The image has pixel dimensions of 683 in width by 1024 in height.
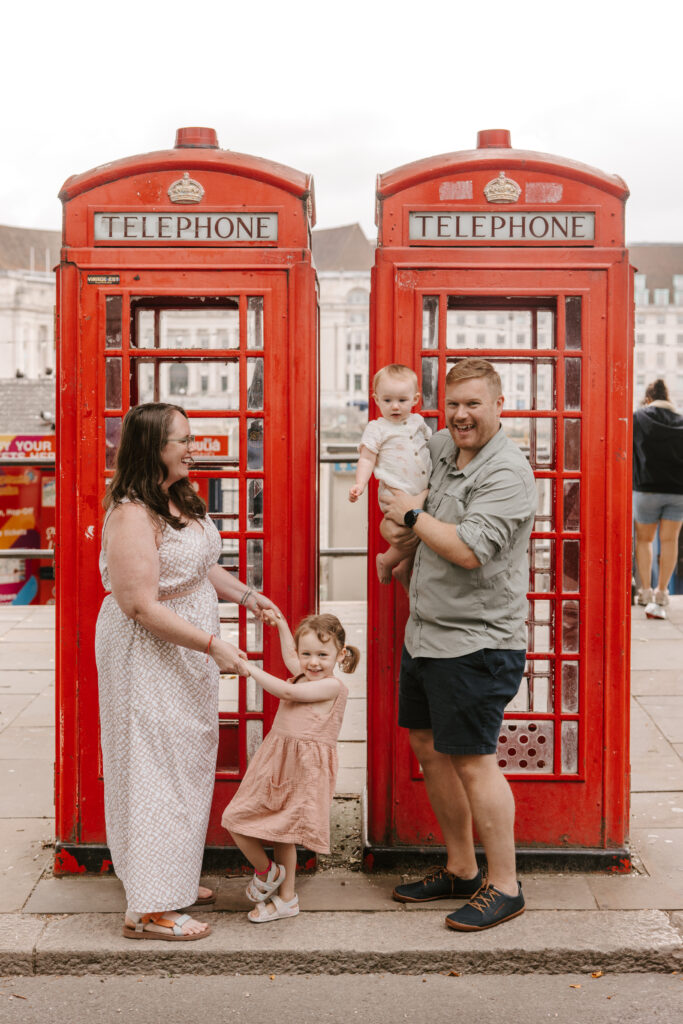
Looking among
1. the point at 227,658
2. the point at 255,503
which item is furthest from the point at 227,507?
the point at 227,658

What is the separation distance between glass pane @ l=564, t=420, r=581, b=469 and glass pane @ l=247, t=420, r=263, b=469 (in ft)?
3.35

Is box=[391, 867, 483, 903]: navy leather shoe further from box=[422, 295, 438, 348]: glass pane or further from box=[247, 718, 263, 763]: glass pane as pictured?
box=[422, 295, 438, 348]: glass pane

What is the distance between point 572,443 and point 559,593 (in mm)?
512

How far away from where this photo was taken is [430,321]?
3.57 m

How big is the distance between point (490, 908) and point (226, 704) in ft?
3.73

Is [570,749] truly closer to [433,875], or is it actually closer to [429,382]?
[433,875]

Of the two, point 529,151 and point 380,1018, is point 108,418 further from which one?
point 380,1018

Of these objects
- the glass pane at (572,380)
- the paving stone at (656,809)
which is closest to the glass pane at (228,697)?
the glass pane at (572,380)

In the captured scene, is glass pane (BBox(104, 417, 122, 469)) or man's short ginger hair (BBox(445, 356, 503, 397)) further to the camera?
glass pane (BBox(104, 417, 122, 469))

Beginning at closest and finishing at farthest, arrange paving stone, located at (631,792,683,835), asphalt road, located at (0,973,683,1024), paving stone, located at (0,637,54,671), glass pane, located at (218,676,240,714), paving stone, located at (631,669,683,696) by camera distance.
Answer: asphalt road, located at (0,973,683,1024) → glass pane, located at (218,676,240,714) → paving stone, located at (631,792,683,835) → paving stone, located at (631,669,683,696) → paving stone, located at (0,637,54,671)

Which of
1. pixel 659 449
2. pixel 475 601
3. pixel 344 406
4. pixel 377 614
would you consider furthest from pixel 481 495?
pixel 344 406

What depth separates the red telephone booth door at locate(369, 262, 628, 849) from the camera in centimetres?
349

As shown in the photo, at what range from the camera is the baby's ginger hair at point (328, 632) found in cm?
328

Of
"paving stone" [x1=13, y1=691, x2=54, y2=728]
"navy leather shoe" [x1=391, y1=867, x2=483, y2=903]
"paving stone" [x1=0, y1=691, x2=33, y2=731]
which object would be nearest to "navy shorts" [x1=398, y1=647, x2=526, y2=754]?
"navy leather shoe" [x1=391, y1=867, x2=483, y2=903]
